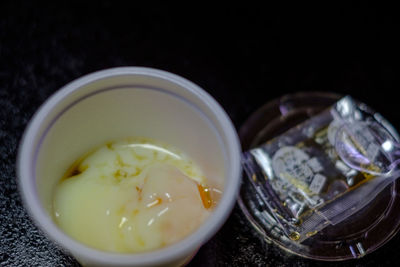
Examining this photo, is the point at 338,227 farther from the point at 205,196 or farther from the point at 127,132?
the point at 127,132

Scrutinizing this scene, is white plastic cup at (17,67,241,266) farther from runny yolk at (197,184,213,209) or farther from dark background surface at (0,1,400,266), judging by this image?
dark background surface at (0,1,400,266)

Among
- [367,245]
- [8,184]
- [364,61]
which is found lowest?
[8,184]

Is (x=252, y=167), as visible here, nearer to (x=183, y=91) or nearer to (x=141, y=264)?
(x=183, y=91)

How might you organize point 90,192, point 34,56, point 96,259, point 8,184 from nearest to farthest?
point 96,259 → point 90,192 → point 8,184 → point 34,56

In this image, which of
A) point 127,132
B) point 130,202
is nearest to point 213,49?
point 127,132

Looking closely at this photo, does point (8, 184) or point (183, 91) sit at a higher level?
point (183, 91)

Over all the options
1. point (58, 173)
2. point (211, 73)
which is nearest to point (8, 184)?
point (58, 173)
